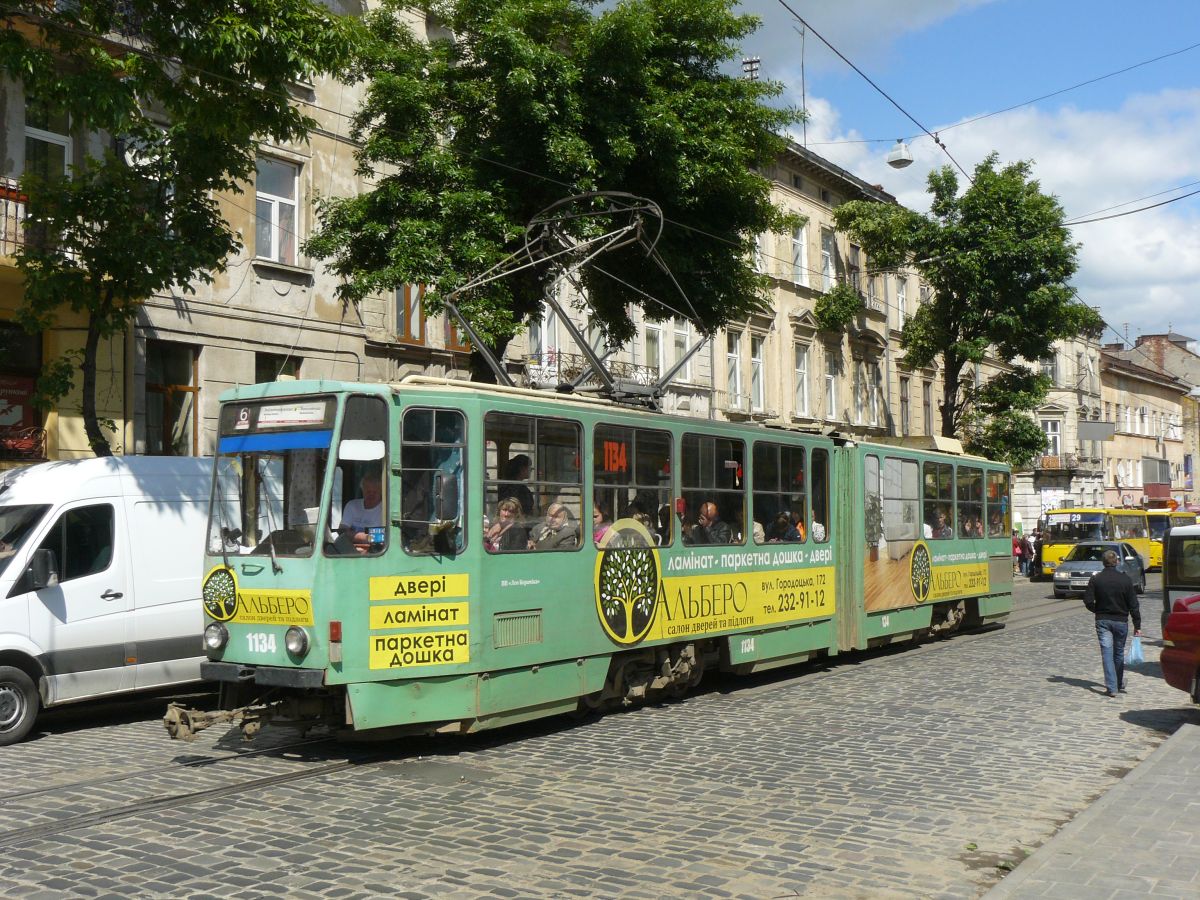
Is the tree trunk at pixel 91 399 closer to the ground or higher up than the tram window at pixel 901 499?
higher up

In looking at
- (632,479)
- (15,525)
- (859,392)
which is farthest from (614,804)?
(859,392)

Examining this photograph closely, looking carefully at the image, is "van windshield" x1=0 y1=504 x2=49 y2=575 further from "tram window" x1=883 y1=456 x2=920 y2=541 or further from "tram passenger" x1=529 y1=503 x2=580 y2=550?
"tram window" x1=883 y1=456 x2=920 y2=541

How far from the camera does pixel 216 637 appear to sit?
32.1ft

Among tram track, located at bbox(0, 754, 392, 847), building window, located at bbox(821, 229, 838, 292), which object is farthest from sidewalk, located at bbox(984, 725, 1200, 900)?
building window, located at bbox(821, 229, 838, 292)

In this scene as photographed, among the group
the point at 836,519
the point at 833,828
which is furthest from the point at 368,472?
the point at 836,519

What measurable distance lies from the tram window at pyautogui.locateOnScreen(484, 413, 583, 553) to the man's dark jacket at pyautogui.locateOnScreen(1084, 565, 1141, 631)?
591 centimetres

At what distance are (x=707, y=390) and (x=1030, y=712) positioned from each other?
876 inches

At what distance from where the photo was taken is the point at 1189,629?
37.2 feet

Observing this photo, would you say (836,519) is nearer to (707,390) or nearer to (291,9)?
(291,9)

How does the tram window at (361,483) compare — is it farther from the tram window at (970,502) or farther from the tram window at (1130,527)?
the tram window at (1130,527)

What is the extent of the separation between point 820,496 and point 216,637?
27.3 ft

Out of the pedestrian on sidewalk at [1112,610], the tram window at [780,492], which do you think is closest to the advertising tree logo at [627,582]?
the tram window at [780,492]

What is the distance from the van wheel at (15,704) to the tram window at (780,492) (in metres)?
7.57

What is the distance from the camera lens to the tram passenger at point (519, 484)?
10.4 metres
